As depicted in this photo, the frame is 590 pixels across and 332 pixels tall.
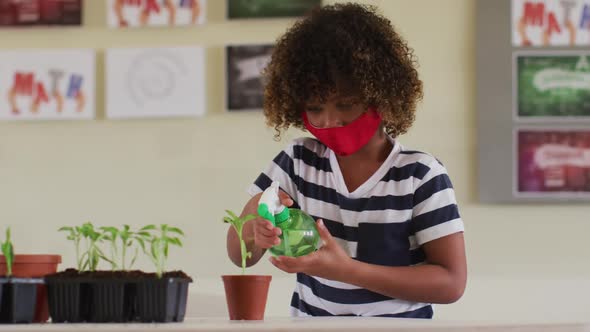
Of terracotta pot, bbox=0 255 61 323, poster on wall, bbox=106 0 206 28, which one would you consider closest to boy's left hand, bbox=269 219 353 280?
terracotta pot, bbox=0 255 61 323

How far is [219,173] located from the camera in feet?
7.84

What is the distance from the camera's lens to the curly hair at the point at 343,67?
4.39 feet

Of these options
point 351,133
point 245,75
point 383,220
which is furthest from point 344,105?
point 245,75

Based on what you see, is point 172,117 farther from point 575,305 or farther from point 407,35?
point 575,305

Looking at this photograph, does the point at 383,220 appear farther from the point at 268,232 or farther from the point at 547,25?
the point at 547,25

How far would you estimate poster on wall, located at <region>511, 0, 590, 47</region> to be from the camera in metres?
2.33

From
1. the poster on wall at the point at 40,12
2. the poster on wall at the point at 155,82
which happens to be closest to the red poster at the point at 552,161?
the poster on wall at the point at 155,82

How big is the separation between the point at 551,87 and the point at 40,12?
1373 mm

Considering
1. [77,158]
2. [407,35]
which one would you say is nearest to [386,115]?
[407,35]

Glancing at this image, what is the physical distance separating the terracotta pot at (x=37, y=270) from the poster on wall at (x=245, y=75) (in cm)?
137

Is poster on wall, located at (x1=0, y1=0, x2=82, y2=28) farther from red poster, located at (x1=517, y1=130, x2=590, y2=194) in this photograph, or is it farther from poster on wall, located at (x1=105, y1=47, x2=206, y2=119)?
red poster, located at (x1=517, y1=130, x2=590, y2=194)

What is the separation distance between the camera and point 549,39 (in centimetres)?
233

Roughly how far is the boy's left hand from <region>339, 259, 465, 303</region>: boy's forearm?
0.05 meters

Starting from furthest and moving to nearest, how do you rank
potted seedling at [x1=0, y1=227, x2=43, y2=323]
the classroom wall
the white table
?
the classroom wall → potted seedling at [x1=0, y1=227, x2=43, y2=323] → the white table
